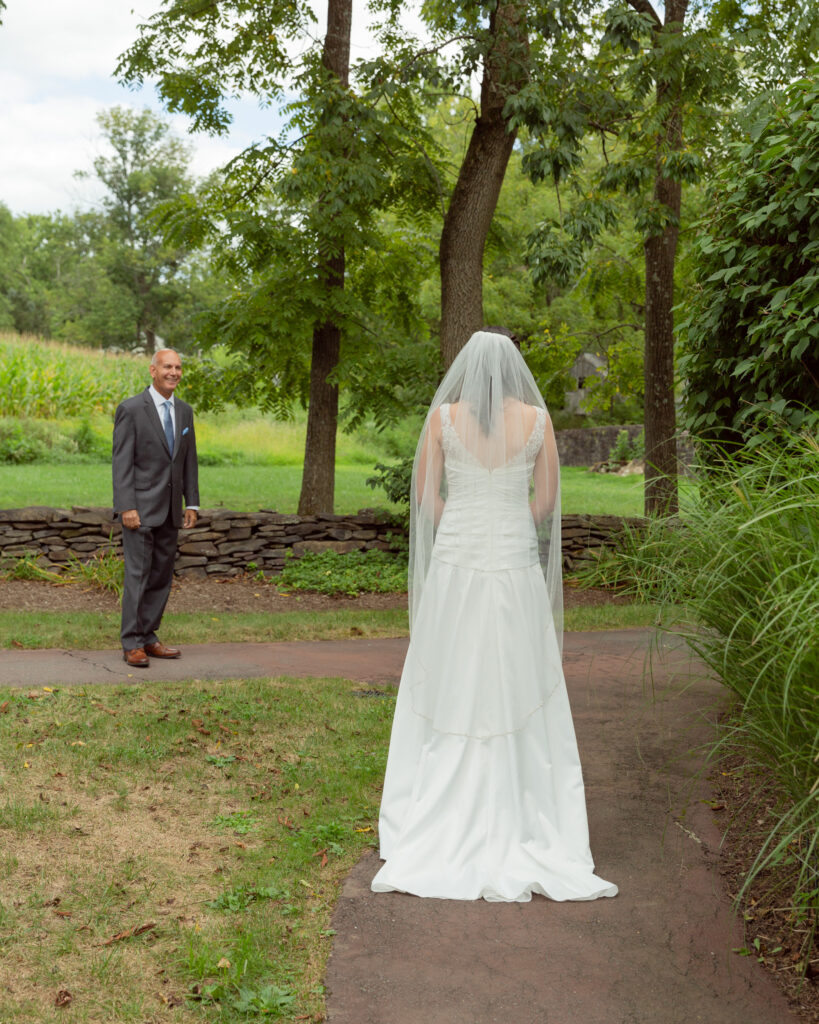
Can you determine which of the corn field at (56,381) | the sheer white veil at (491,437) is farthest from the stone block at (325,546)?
the corn field at (56,381)

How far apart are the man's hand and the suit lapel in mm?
561

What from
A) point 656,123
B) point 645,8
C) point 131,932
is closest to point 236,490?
point 645,8

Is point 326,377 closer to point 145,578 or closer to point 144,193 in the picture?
point 145,578

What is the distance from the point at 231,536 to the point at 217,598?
1.52 m

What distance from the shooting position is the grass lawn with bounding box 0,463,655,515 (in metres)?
16.0

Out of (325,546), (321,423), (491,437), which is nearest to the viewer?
(491,437)

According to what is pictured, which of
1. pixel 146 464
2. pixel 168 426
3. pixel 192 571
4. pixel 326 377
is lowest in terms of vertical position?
pixel 192 571

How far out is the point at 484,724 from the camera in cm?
451

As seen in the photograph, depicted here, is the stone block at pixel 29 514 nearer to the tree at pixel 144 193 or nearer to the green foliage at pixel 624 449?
the green foliage at pixel 624 449

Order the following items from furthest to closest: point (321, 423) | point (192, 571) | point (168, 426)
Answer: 1. point (321, 423)
2. point (192, 571)
3. point (168, 426)

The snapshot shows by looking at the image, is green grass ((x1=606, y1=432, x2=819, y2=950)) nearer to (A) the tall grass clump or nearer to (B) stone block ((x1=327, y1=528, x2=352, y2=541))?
(A) the tall grass clump

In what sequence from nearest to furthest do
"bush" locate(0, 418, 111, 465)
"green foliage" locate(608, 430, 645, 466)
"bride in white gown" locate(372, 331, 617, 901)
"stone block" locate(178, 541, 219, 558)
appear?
"bride in white gown" locate(372, 331, 617, 901), "stone block" locate(178, 541, 219, 558), "bush" locate(0, 418, 111, 465), "green foliage" locate(608, 430, 645, 466)

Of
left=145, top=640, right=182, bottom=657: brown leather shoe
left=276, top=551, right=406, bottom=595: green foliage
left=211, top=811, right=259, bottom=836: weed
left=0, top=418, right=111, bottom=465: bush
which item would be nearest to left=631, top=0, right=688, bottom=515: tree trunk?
left=276, top=551, right=406, bottom=595: green foliage

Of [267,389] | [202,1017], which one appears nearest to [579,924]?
[202,1017]
